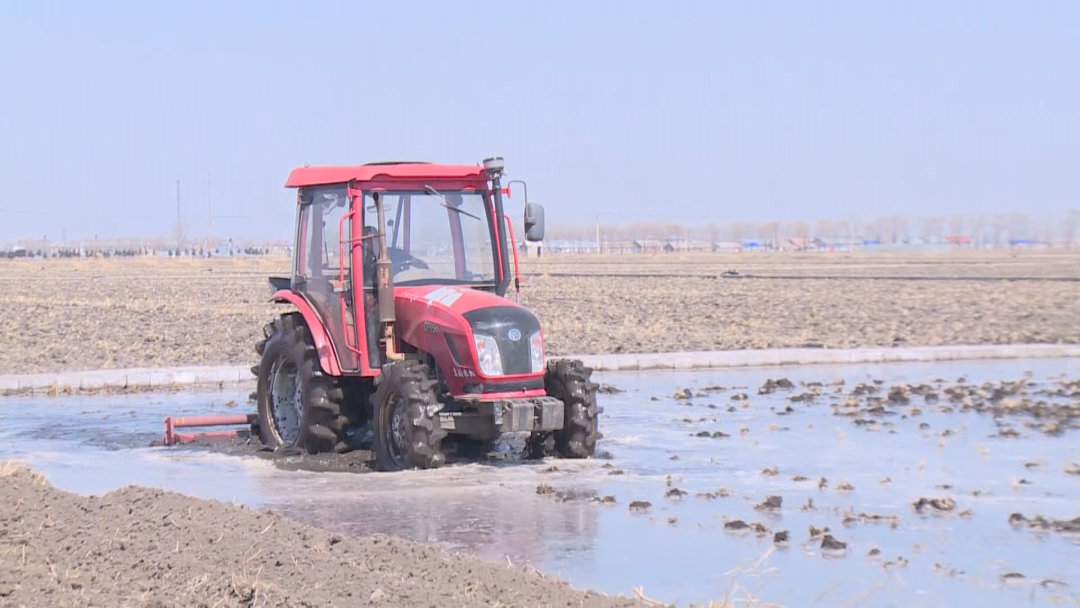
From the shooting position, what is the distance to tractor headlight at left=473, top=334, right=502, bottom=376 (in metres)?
10.8

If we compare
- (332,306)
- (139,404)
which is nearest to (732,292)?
(139,404)

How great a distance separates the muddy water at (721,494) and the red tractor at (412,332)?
1.48 ft

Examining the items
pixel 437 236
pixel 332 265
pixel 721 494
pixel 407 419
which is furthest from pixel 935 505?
pixel 332 265

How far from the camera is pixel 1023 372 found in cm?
1900

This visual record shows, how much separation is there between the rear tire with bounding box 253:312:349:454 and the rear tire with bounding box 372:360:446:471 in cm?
71

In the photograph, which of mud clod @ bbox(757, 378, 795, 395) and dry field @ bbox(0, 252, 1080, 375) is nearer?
mud clod @ bbox(757, 378, 795, 395)

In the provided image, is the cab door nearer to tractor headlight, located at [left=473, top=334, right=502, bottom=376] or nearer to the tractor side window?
the tractor side window

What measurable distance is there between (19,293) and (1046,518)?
39931mm

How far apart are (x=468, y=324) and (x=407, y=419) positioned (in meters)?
0.90

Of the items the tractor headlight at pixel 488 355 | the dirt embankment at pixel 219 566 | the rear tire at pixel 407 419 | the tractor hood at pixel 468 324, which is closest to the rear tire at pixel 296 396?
the rear tire at pixel 407 419

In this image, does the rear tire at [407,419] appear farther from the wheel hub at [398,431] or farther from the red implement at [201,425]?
the red implement at [201,425]

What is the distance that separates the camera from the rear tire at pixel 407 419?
1070 centimetres

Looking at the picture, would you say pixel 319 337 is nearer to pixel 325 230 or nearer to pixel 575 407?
pixel 325 230

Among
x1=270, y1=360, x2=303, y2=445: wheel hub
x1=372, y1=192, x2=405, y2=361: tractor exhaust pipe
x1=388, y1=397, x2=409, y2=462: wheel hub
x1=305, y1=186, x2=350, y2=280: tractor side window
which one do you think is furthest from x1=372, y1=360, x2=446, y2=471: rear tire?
x1=270, y1=360, x2=303, y2=445: wheel hub
